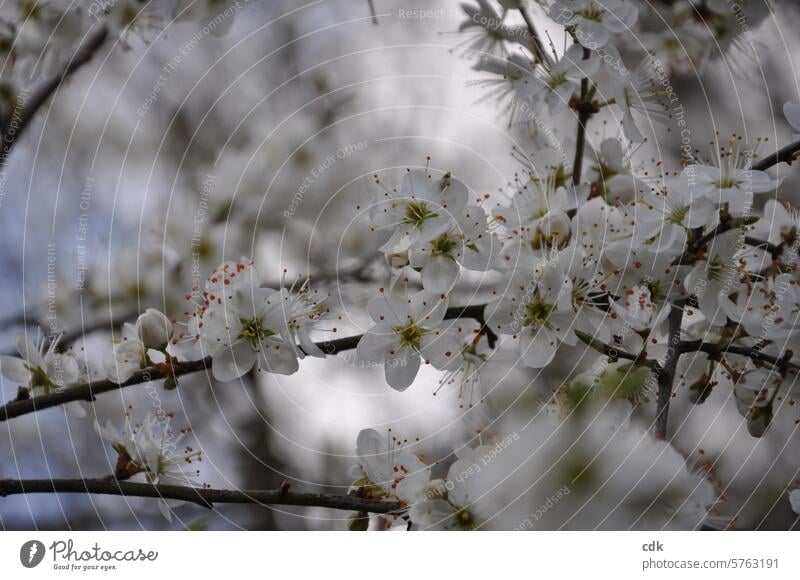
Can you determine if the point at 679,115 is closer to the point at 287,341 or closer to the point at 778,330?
the point at 778,330

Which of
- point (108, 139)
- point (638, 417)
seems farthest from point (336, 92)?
point (638, 417)

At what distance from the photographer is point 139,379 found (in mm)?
777

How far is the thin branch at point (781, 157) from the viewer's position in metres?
0.81

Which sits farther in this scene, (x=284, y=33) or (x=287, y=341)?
(x=284, y=33)

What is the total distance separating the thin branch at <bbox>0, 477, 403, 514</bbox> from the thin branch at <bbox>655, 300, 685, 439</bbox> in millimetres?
311

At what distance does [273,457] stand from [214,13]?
51 centimetres

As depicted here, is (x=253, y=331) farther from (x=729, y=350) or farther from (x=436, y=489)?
(x=729, y=350)

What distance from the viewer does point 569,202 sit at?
75 centimetres

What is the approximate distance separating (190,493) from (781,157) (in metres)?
0.76

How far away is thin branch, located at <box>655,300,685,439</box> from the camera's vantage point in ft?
2.46
